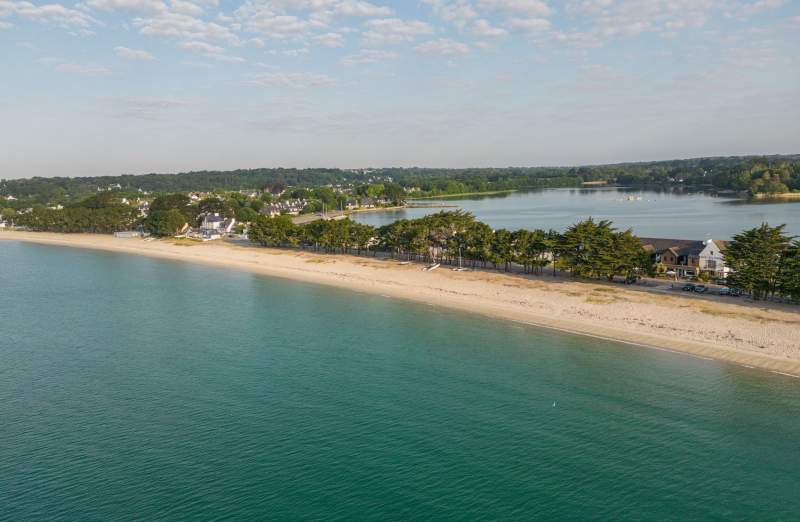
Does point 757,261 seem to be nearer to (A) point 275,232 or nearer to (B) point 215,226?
(A) point 275,232

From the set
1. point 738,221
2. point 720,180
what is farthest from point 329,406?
point 720,180

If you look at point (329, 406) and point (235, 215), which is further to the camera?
point (235, 215)

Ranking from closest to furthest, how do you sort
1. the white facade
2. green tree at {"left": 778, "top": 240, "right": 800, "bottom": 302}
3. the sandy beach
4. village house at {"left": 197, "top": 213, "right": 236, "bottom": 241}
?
the sandy beach, green tree at {"left": 778, "top": 240, "right": 800, "bottom": 302}, the white facade, village house at {"left": 197, "top": 213, "right": 236, "bottom": 241}

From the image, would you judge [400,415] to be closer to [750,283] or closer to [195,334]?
[195,334]

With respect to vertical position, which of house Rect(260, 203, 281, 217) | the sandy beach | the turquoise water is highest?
house Rect(260, 203, 281, 217)

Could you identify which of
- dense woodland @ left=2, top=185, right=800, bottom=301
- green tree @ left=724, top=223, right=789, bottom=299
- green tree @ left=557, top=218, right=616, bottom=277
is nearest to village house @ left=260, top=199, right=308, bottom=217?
dense woodland @ left=2, top=185, right=800, bottom=301

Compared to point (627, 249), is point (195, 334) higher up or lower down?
lower down

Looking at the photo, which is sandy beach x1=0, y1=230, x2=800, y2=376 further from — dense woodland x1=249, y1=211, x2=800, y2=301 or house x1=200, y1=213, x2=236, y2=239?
house x1=200, y1=213, x2=236, y2=239

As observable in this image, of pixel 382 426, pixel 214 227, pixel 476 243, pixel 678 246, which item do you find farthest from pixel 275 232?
pixel 382 426
